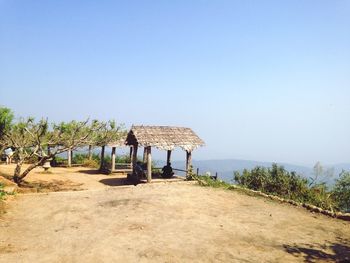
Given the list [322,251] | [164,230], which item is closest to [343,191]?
[322,251]

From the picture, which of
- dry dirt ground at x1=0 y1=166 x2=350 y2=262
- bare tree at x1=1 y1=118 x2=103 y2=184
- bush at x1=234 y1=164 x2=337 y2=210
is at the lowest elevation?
dry dirt ground at x1=0 y1=166 x2=350 y2=262

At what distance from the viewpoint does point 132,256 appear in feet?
25.8

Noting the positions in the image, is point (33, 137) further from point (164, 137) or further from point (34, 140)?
point (164, 137)

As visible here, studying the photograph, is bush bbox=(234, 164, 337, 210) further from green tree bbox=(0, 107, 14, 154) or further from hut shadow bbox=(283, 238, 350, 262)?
green tree bbox=(0, 107, 14, 154)

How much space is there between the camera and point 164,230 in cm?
1005

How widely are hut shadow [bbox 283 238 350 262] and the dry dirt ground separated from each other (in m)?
0.03

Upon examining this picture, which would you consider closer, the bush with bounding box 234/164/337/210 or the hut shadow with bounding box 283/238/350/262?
the hut shadow with bounding box 283/238/350/262

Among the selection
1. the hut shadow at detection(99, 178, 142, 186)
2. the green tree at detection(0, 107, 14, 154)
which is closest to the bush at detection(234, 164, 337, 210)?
the hut shadow at detection(99, 178, 142, 186)

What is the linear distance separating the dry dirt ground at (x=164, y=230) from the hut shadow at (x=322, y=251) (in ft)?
0.09

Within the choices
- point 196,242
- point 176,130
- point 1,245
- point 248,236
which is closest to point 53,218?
point 1,245

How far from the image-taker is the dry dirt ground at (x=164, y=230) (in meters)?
8.06

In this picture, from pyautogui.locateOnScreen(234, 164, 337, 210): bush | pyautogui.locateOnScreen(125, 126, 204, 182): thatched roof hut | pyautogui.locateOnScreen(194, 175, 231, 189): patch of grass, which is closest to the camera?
pyautogui.locateOnScreen(234, 164, 337, 210): bush

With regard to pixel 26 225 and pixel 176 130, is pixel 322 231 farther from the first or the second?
pixel 176 130

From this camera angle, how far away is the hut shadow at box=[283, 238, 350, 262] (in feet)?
26.4
